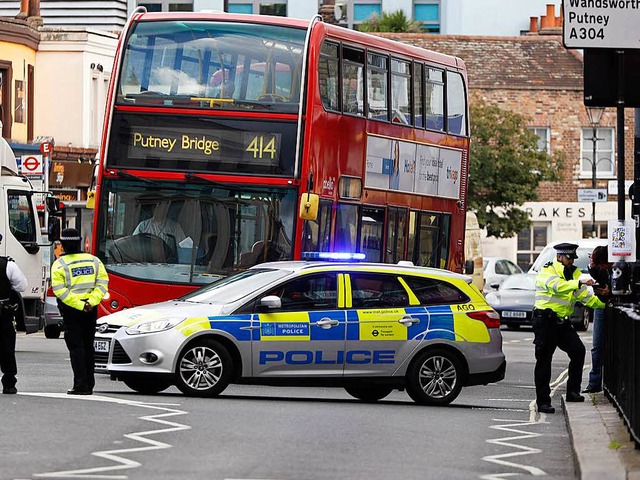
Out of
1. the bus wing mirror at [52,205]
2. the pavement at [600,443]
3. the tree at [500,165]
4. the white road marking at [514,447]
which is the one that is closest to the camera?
the pavement at [600,443]

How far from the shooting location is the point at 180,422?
14.3 m

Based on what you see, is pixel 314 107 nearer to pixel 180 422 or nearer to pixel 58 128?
pixel 180 422

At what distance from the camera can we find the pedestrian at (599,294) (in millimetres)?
17828

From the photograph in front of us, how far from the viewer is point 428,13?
68688mm

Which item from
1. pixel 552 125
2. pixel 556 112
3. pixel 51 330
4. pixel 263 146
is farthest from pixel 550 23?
pixel 263 146

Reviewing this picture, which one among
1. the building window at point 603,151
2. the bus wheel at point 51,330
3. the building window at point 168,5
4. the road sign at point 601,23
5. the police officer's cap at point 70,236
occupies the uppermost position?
the building window at point 168,5

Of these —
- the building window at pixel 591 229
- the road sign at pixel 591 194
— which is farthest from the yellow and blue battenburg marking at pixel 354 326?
the building window at pixel 591 229

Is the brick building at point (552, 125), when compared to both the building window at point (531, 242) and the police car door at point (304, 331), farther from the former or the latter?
the police car door at point (304, 331)

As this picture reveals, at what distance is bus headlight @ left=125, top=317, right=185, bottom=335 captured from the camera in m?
17.1

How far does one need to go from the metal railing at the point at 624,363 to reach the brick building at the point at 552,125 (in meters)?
41.0

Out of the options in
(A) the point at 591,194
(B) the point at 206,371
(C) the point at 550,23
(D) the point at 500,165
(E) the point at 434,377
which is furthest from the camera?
(C) the point at 550,23

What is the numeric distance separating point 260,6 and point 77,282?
5165 centimetres

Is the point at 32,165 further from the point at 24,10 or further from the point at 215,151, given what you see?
the point at 24,10

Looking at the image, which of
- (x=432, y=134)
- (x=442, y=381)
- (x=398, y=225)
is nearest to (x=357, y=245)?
(x=398, y=225)
